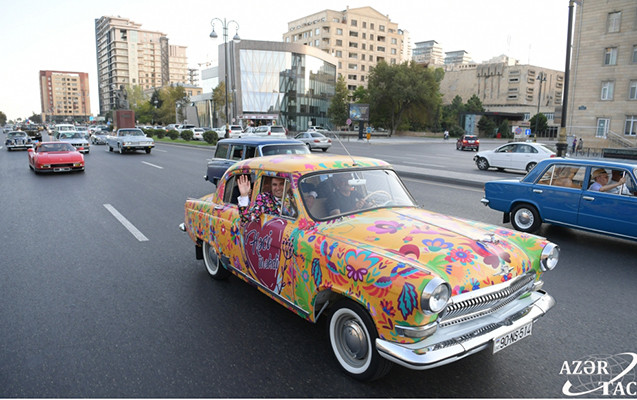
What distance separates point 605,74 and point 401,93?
3249cm

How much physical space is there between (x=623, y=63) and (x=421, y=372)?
1823 inches

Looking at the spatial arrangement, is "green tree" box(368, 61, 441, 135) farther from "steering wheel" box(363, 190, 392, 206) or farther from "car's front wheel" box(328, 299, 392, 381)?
"car's front wheel" box(328, 299, 392, 381)

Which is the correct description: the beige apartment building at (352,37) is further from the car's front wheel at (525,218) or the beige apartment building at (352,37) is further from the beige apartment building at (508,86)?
the car's front wheel at (525,218)

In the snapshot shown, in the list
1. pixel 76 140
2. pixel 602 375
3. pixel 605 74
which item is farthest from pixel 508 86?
pixel 602 375

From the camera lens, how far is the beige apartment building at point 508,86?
114750 mm

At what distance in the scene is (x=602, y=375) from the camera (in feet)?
11.1

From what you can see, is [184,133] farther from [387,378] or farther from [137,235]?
[387,378]

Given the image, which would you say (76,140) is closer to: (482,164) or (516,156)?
(482,164)

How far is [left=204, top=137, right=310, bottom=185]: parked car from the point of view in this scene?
36.6 ft

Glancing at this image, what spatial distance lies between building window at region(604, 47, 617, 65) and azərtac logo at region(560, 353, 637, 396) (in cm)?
4545

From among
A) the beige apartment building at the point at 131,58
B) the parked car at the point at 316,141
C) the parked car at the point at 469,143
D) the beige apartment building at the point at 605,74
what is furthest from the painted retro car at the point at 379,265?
the beige apartment building at the point at 131,58

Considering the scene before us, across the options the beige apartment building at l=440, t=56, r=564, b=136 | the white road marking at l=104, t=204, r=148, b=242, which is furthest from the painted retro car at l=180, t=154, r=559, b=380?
the beige apartment building at l=440, t=56, r=564, b=136

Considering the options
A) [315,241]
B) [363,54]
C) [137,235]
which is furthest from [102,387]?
[363,54]

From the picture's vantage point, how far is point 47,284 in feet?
17.5
